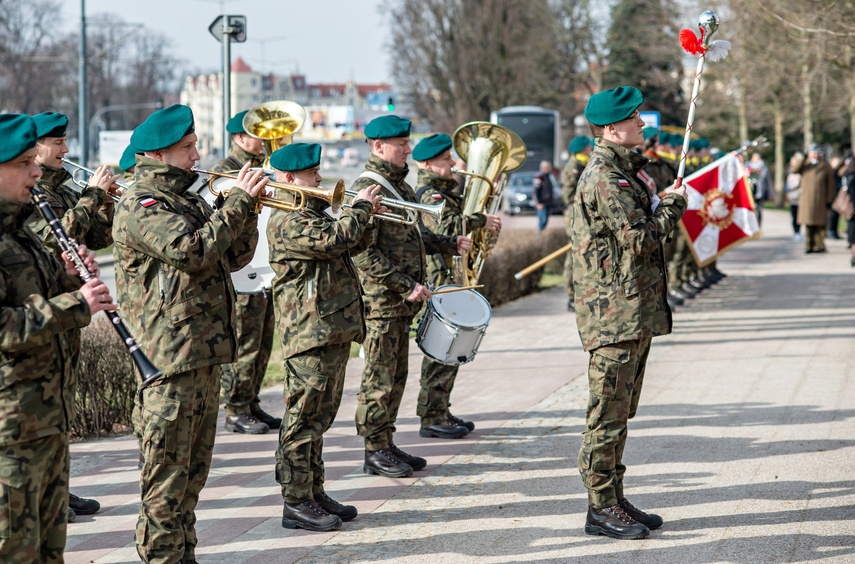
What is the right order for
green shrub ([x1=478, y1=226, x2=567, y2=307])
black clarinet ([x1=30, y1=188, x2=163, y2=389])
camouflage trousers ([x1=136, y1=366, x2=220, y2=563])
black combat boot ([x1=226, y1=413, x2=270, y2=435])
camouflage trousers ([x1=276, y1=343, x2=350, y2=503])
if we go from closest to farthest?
1. black clarinet ([x1=30, y1=188, x2=163, y2=389])
2. camouflage trousers ([x1=136, y1=366, x2=220, y2=563])
3. camouflage trousers ([x1=276, y1=343, x2=350, y2=503])
4. black combat boot ([x1=226, y1=413, x2=270, y2=435])
5. green shrub ([x1=478, y1=226, x2=567, y2=307])

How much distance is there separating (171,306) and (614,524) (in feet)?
8.34

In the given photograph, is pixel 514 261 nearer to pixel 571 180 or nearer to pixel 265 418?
pixel 571 180

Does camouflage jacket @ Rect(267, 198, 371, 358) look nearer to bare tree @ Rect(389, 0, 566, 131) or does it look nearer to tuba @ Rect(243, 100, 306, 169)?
tuba @ Rect(243, 100, 306, 169)

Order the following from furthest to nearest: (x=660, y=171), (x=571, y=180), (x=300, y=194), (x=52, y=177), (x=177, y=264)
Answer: (x=660, y=171) < (x=571, y=180) < (x=52, y=177) < (x=300, y=194) < (x=177, y=264)

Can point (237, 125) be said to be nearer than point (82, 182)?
No

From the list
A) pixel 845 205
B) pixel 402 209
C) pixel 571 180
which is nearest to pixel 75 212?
pixel 402 209

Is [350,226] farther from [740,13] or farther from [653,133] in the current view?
[740,13]

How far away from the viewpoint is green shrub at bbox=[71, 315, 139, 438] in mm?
7641

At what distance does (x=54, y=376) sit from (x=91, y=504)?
2.35m

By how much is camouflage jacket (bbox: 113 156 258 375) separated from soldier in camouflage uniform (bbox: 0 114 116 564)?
0.66 m

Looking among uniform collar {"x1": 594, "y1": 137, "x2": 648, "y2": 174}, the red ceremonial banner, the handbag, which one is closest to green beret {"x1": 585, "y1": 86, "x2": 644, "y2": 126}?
uniform collar {"x1": 594, "y1": 137, "x2": 648, "y2": 174}

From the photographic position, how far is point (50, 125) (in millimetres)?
5883

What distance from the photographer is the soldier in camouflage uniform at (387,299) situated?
22.2 feet

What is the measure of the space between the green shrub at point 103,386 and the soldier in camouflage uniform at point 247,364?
2.36ft
